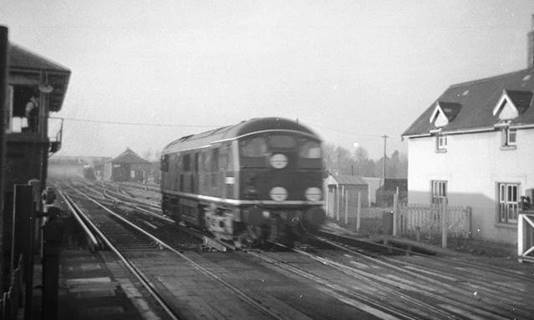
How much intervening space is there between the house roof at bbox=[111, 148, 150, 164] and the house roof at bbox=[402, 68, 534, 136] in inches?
1949

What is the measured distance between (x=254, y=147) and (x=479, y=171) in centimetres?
1170

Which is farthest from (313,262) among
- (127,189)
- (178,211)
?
(127,189)

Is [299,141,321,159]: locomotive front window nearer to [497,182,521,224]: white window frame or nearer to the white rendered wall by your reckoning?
the white rendered wall

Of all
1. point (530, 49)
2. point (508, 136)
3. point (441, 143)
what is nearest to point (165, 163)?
point (441, 143)

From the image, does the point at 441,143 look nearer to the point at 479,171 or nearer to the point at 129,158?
the point at 479,171

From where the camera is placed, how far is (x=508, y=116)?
786 inches

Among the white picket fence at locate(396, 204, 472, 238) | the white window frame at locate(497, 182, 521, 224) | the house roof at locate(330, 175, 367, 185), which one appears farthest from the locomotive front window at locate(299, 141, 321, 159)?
the house roof at locate(330, 175, 367, 185)

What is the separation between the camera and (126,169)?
212 ft

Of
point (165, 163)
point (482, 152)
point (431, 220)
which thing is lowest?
point (431, 220)

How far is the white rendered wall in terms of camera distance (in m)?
19.0

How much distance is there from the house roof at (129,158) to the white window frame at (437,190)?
50907mm

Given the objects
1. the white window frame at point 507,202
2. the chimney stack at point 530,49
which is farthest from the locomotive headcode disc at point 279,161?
the chimney stack at point 530,49

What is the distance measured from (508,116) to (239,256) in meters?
13.4

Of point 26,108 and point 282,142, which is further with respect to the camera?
point 26,108
